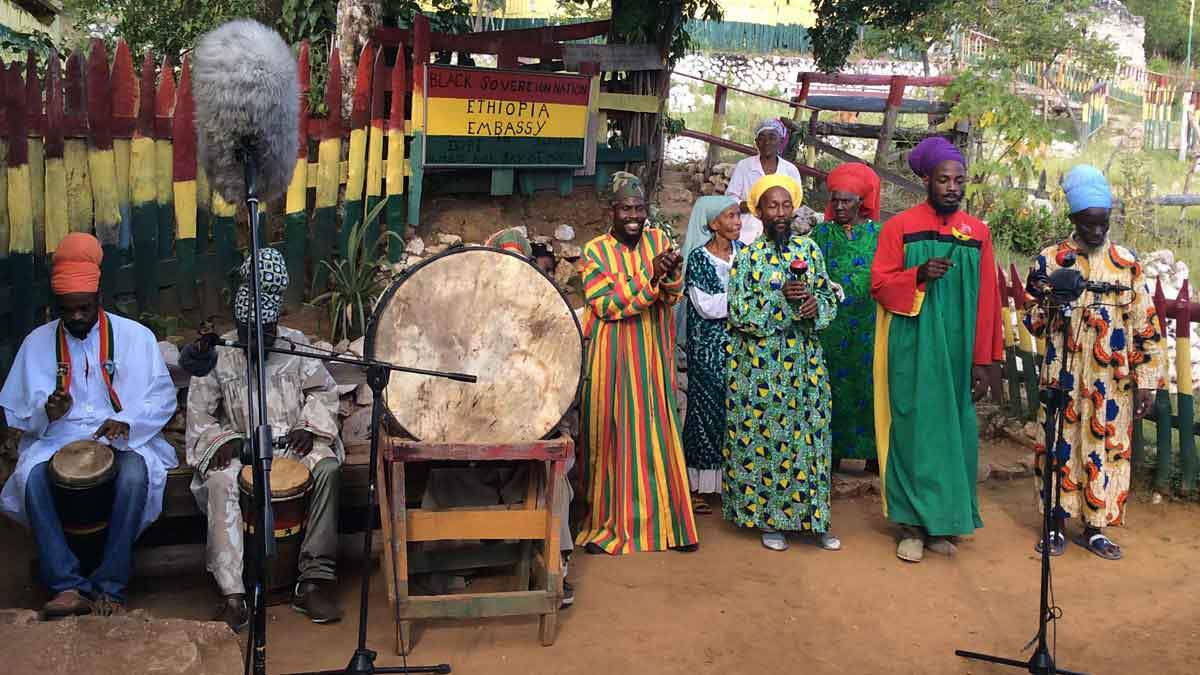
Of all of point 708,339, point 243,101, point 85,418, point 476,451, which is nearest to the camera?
point 243,101

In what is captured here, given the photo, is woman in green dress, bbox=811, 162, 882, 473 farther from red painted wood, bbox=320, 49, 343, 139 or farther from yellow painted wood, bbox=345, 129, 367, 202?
red painted wood, bbox=320, 49, 343, 139

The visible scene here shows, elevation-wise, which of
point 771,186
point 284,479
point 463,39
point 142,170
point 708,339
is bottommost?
point 284,479

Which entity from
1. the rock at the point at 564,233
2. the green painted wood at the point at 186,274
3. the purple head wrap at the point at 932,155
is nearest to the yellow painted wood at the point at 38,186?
the green painted wood at the point at 186,274

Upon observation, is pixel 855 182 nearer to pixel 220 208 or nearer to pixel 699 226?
pixel 699 226

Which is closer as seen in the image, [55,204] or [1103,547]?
[55,204]

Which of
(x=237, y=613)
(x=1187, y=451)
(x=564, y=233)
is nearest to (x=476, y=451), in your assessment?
(x=237, y=613)

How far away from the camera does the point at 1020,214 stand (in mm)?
13680

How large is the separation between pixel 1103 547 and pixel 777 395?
1976mm

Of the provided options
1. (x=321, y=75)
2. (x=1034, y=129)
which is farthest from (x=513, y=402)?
(x=1034, y=129)

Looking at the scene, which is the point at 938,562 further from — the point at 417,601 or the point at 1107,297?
the point at 417,601

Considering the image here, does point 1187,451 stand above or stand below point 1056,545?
above

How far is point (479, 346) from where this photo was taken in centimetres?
450

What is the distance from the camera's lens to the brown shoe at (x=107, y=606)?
457 centimetres

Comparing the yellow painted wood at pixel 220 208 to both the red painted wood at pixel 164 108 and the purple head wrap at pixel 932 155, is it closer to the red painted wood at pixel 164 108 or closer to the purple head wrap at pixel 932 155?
the red painted wood at pixel 164 108
